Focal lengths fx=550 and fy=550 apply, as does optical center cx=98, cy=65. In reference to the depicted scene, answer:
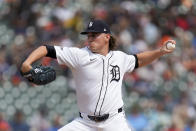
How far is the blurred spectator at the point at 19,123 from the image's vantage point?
9.47 meters

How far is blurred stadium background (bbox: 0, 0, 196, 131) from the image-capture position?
377 inches

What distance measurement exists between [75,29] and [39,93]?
1.56 m

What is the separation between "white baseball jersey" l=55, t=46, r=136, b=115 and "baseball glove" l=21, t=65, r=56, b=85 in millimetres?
247

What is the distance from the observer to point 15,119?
31.2 ft

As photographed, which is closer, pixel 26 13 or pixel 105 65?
pixel 105 65

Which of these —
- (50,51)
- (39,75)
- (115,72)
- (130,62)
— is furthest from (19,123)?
(39,75)

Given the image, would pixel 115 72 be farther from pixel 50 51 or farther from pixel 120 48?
pixel 120 48

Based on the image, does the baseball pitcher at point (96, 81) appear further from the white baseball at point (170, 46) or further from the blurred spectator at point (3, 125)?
the blurred spectator at point (3, 125)

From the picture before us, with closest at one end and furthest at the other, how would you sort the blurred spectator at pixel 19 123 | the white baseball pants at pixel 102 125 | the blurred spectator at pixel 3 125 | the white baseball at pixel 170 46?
the white baseball pants at pixel 102 125
the white baseball at pixel 170 46
the blurred spectator at pixel 3 125
the blurred spectator at pixel 19 123

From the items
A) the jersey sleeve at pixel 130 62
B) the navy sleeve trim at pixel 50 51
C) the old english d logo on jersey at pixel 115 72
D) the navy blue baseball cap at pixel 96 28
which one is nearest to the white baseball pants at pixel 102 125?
the old english d logo on jersey at pixel 115 72

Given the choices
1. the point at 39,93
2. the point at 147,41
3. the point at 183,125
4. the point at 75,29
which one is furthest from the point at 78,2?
the point at 183,125

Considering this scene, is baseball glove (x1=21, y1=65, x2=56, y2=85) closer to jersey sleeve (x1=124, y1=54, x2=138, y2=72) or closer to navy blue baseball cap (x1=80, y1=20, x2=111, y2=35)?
navy blue baseball cap (x1=80, y1=20, x2=111, y2=35)

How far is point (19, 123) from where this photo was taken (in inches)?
374

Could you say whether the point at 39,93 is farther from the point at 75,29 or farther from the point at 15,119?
the point at 75,29
